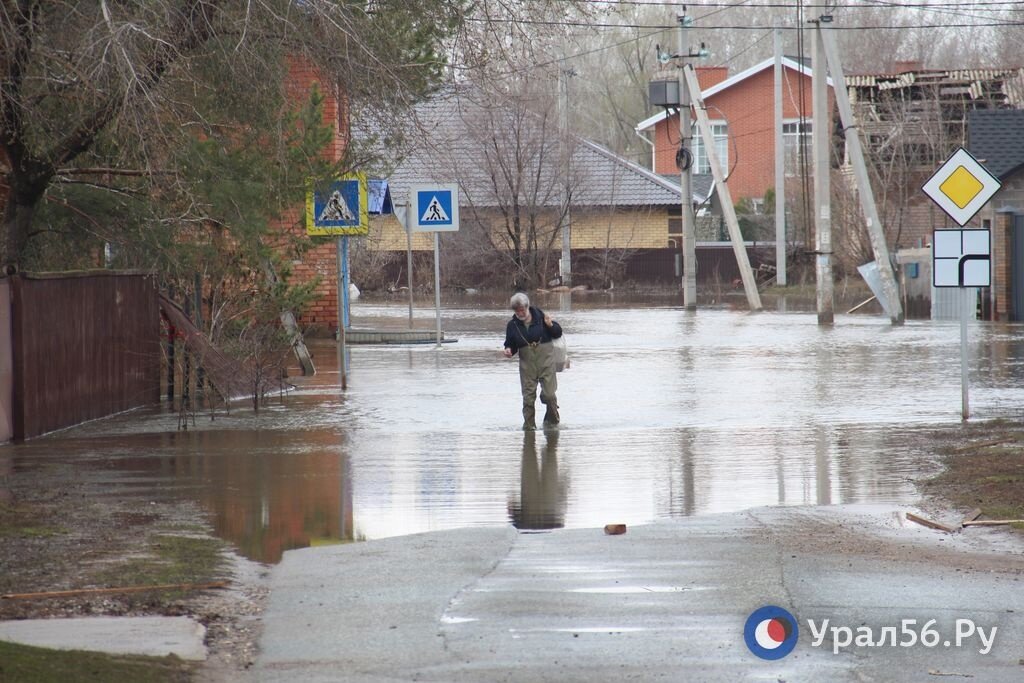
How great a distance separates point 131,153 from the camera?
1231cm

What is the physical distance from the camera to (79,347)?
1453 centimetres

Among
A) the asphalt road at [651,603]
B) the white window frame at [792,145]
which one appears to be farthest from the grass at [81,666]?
the white window frame at [792,145]

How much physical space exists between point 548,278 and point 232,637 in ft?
158

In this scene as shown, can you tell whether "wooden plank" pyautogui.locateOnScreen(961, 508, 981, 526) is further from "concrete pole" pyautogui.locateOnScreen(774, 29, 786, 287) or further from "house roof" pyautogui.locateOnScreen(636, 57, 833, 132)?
"house roof" pyautogui.locateOnScreen(636, 57, 833, 132)

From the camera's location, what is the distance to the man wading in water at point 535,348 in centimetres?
1443

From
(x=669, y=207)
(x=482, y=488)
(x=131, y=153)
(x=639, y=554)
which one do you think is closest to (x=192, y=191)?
(x=131, y=153)

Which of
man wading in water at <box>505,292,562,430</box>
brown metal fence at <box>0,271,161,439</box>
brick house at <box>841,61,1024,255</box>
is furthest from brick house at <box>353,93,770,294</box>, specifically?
man wading in water at <box>505,292,562,430</box>

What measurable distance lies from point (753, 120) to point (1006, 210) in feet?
124

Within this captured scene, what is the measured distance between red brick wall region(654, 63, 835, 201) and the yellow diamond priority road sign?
52.3 metres

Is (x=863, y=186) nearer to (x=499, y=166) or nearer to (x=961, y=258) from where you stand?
(x=961, y=258)

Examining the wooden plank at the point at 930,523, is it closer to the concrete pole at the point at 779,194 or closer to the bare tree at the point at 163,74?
the bare tree at the point at 163,74

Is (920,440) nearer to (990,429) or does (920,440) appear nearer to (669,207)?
(990,429)

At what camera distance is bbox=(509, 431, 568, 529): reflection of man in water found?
31.3ft

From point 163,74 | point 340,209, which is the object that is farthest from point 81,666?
point 340,209
